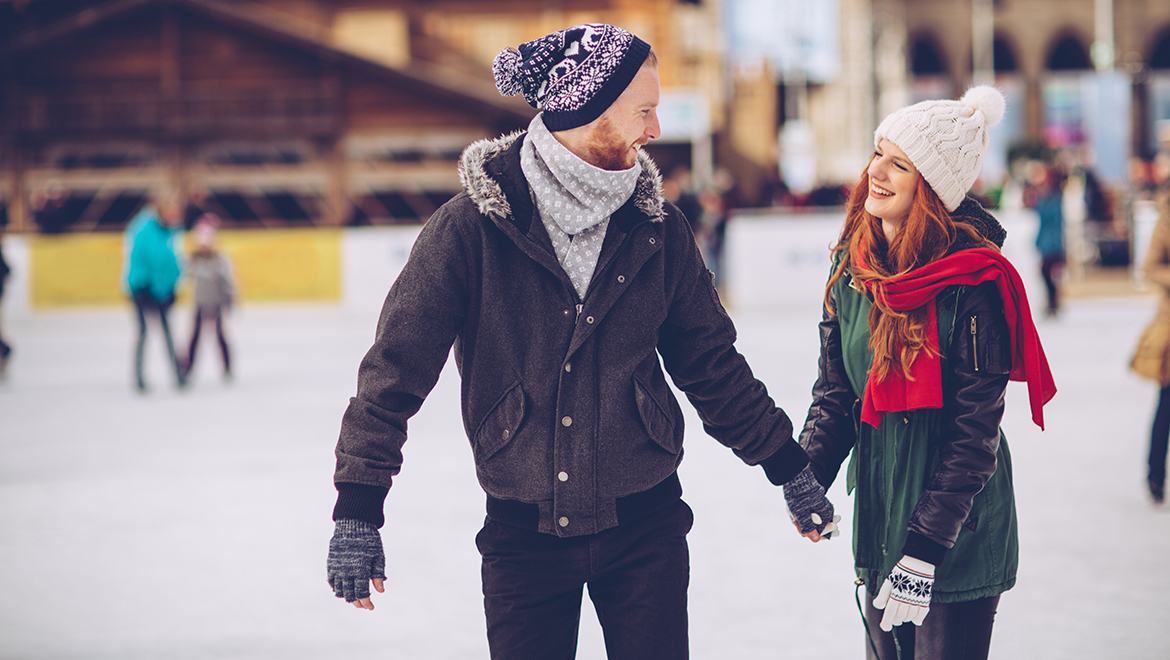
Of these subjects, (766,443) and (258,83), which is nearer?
(766,443)

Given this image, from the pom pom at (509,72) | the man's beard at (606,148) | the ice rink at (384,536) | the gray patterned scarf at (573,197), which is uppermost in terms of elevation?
the pom pom at (509,72)

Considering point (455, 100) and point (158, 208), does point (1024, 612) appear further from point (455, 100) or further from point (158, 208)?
point (455, 100)

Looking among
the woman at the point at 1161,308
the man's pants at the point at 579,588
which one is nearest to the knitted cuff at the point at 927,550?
the man's pants at the point at 579,588

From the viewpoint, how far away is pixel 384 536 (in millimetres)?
5516

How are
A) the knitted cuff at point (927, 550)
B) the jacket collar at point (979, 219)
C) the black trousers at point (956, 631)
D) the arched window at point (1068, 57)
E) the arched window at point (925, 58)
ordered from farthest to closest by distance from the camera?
the arched window at point (1068, 57) → the arched window at point (925, 58) → the jacket collar at point (979, 219) → the black trousers at point (956, 631) → the knitted cuff at point (927, 550)

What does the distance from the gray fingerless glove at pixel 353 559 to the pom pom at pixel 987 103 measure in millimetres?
1606

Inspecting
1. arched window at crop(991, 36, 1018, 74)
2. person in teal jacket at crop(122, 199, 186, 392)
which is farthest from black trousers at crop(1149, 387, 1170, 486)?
arched window at crop(991, 36, 1018, 74)

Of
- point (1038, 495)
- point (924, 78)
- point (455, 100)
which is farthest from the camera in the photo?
point (924, 78)

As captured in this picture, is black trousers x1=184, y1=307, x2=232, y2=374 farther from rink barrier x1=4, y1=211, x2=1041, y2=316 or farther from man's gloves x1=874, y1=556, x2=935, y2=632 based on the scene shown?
man's gloves x1=874, y1=556, x2=935, y2=632

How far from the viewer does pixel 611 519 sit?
7.73ft

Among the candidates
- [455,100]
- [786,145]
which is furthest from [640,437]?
[786,145]

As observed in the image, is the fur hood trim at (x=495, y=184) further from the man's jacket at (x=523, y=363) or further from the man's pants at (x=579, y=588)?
the man's pants at (x=579, y=588)

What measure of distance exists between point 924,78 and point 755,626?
36.2 meters

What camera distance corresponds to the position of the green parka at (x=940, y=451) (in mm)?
2490
